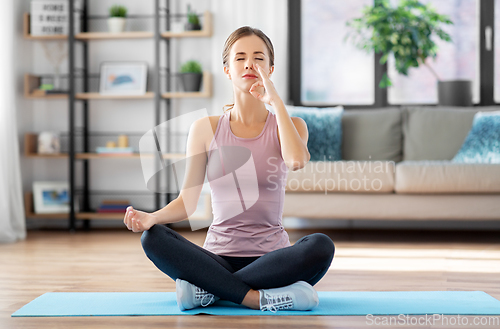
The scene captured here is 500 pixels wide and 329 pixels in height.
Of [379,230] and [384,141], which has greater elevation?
[384,141]

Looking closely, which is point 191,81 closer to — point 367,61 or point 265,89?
point 367,61

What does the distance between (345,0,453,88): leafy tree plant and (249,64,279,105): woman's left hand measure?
2.25m

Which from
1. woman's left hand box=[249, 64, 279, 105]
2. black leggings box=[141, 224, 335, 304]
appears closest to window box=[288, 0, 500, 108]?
woman's left hand box=[249, 64, 279, 105]

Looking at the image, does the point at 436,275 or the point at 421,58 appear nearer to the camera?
the point at 436,275

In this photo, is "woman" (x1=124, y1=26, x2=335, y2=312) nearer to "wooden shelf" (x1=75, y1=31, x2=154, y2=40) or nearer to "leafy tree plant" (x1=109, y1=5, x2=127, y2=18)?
"wooden shelf" (x1=75, y1=31, x2=154, y2=40)

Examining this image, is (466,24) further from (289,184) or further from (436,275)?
(436,275)

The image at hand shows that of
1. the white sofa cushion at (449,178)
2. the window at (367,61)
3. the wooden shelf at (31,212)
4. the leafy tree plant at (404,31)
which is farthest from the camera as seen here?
the window at (367,61)

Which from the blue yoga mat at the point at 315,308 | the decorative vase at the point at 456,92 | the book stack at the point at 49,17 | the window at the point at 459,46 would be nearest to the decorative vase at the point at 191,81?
the book stack at the point at 49,17

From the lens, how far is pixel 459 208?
115 inches

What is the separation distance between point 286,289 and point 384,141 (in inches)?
89.5

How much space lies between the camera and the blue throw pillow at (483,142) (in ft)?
10.4

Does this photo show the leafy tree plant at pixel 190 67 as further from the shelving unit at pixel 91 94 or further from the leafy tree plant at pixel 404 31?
the leafy tree plant at pixel 404 31

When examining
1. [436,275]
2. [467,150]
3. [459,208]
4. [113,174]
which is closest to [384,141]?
[467,150]

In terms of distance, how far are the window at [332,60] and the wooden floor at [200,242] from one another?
3.76ft
